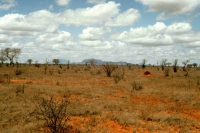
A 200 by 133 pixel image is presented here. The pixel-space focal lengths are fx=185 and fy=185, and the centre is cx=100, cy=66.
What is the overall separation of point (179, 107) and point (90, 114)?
662cm

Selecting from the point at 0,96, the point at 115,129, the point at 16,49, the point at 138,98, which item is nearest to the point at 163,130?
the point at 115,129

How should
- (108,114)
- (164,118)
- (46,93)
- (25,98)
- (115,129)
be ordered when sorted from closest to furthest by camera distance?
(115,129) < (164,118) < (108,114) < (25,98) < (46,93)

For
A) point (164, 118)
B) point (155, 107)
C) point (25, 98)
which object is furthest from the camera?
point (25, 98)

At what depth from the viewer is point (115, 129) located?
916 centimetres

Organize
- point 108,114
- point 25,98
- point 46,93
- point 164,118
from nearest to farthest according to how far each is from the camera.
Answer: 1. point 164,118
2. point 108,114
3. point 25,98
4. point 46,93

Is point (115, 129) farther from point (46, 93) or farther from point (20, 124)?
point (46, 93)

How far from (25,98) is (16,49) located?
7283cm

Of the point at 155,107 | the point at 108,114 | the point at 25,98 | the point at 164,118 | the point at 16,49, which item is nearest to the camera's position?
the point at 164,118

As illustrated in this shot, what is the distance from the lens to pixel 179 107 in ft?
43.8

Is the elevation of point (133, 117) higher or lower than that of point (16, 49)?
lower

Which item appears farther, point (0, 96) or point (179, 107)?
point (0, 96)

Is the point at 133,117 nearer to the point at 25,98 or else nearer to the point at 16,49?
the point at 25,98

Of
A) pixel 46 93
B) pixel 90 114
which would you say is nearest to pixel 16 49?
pixel 46 93

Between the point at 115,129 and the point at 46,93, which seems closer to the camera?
the point at 115,129
